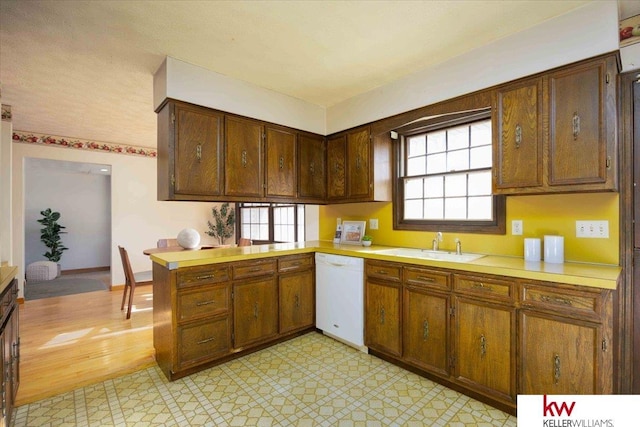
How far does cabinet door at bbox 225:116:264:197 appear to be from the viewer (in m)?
2.88

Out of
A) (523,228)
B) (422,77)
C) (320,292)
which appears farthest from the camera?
(320,292)

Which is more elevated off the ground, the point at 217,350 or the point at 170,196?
the point at 170,196

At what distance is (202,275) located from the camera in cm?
244

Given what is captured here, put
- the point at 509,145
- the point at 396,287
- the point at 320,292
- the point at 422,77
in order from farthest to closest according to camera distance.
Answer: the point at 320,292
the point at 422,77
the point at 396,287
the point at 509,145

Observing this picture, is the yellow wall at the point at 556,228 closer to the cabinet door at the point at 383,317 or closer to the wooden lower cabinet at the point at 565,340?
the wooden lower cabinet at the point at 565,340

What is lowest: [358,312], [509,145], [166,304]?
[358,312]

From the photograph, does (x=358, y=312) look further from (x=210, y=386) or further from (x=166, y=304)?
(x=166, y=304)

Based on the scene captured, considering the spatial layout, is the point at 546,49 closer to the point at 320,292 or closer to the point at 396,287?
the point at 396,287

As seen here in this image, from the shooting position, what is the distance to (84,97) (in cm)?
326

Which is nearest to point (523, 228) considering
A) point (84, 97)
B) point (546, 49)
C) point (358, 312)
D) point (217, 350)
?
point (546, 49)

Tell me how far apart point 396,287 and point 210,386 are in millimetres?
1625

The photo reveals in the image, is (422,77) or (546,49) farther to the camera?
(422,77)

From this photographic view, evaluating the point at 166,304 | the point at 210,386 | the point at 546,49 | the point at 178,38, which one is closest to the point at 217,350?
the point at 210,386

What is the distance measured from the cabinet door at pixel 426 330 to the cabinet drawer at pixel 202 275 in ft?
5.02
